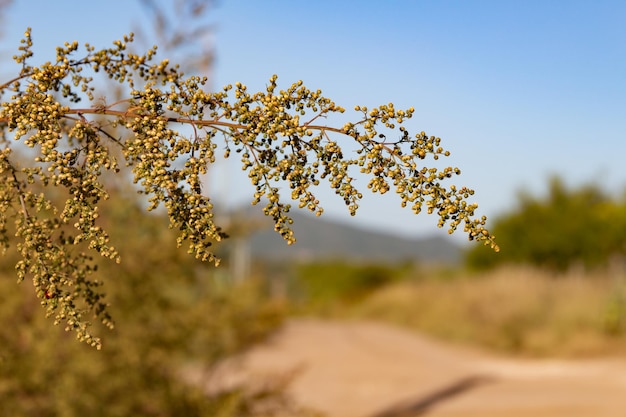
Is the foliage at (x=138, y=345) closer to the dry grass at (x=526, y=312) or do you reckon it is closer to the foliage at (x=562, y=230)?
the dry grass at (x=526, y=312)

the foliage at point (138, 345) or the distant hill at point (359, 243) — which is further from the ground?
the distant hill at point (359, 243)

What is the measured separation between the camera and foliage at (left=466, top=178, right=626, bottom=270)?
966 inches

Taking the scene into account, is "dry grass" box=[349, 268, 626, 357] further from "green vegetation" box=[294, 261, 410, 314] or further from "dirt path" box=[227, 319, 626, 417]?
"green vegetation" box=[294, 261, 410, 314]

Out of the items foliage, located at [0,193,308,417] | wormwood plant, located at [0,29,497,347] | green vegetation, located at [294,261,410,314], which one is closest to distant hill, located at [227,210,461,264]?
green vegetation, located at [294,261,410,314]

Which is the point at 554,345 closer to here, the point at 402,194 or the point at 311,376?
the point at 311,376

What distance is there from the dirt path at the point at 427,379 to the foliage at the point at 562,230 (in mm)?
7443

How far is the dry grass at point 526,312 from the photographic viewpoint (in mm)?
17594

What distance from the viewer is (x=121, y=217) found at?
27.4ft

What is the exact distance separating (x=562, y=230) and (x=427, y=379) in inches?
491

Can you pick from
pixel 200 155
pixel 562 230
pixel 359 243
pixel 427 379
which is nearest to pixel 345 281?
pixel 562 230

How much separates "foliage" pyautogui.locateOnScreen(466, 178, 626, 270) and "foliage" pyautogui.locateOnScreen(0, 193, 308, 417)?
59.3ft

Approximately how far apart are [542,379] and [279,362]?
5093 mm

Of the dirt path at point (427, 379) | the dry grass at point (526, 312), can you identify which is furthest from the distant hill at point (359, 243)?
the dirt path at point (427, 379)

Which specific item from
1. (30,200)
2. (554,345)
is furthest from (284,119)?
(554,345)
